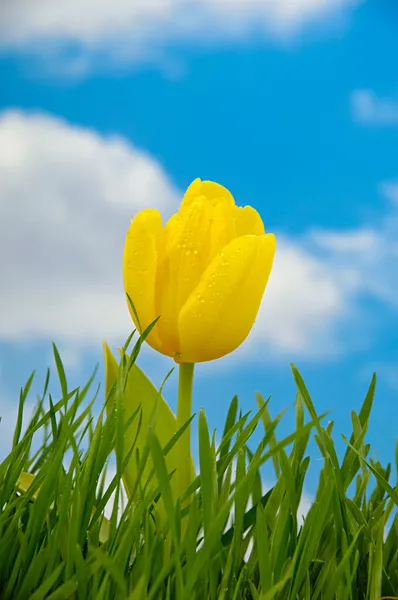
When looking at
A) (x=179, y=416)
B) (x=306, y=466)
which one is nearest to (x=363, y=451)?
(x=306, y=466)

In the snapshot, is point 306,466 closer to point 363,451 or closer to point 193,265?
point 363,451

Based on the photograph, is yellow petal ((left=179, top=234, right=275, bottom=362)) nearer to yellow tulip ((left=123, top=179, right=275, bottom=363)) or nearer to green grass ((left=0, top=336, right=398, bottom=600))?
yellow tulip ((left=123, top=179, right=275, bottom=363))

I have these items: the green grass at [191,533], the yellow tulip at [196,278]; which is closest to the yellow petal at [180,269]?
the yellow tulip at [196,278]

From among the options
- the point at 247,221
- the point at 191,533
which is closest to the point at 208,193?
the point at 247,221

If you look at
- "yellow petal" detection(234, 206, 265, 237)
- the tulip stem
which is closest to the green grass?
the tulip stem

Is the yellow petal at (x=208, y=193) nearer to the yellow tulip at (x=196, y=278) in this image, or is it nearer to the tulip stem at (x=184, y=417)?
the yellow tulip at (x=196, y=278)
